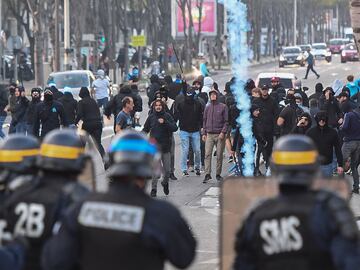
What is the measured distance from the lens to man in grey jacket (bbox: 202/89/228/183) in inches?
755

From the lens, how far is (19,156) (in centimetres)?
635

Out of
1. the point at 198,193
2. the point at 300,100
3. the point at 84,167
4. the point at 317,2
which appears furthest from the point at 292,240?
the point at 317,2

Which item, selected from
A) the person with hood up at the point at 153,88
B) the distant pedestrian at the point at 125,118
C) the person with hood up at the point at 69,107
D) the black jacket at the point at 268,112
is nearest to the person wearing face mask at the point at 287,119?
the black jacket at the point at 268,112

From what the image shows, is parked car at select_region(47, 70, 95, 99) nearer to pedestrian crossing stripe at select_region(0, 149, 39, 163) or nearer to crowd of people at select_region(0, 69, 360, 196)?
crowd of people at select_region(0, 69, 360, 196)

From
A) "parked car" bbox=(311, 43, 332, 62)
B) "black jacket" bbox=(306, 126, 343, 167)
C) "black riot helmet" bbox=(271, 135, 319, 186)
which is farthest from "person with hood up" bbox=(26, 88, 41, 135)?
"parked car" bbox=(311, 43, 332, 62)

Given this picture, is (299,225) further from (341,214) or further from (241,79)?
(241,79)

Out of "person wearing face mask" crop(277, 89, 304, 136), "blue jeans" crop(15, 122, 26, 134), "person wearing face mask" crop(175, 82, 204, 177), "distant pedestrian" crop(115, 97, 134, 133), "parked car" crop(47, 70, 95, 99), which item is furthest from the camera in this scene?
"parked car" crop(47, 70, 95, 99)

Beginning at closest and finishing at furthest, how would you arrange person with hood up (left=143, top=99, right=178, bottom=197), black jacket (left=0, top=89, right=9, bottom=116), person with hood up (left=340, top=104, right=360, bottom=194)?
person with hood up (left=143, top=99, right=178, bottom=197) → person with hood up (left=340, top=104, right=360, bottom=194) → black jacket (left=0, top=89, right=9, bottom=116)

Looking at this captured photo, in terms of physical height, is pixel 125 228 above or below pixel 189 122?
above

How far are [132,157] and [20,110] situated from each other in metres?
16.5

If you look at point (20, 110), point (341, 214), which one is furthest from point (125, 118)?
point (341, 214)

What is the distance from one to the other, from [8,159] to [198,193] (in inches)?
470

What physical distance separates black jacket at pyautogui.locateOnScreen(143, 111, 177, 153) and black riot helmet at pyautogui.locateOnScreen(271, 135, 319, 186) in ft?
38.6

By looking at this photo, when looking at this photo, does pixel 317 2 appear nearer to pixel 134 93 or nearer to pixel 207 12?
pixel 207 12
